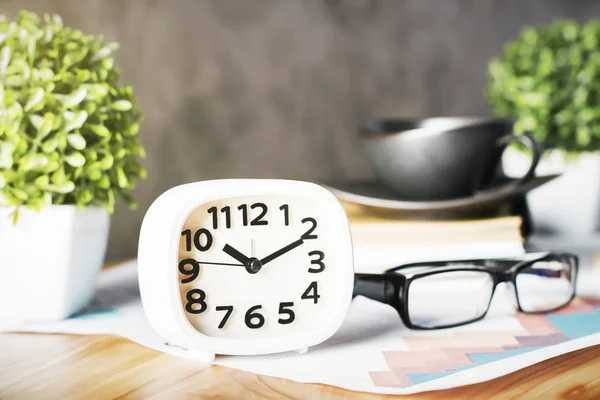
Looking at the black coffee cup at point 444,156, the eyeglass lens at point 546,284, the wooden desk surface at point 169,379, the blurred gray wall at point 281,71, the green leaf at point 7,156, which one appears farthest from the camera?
the blurred gray wall at point 281,71

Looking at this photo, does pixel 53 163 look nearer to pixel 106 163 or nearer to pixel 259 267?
pixel 106 163

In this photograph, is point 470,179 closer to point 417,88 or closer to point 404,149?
point 404,149

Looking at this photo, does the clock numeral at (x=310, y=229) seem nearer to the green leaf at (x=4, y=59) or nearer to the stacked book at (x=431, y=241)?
the stacked book at (x=431, y=241)

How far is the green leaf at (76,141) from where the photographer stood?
59 centimetres

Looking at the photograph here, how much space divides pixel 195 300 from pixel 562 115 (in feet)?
2.37

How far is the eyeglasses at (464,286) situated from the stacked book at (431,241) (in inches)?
1.1

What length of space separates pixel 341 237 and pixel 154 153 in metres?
0.50

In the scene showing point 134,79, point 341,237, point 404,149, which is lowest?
point 341,237

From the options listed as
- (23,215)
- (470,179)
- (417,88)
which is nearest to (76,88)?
(23,215)

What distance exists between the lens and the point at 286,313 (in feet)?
1.77

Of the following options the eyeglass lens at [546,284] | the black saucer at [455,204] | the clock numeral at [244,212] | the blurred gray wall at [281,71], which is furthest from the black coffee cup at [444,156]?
the clock numeral at [244,212]

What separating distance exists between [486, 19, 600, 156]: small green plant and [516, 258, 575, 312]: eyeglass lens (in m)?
0.34

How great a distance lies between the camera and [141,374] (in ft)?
1.64

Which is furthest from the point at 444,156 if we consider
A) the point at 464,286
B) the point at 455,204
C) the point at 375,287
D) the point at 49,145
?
the point at 49,145
